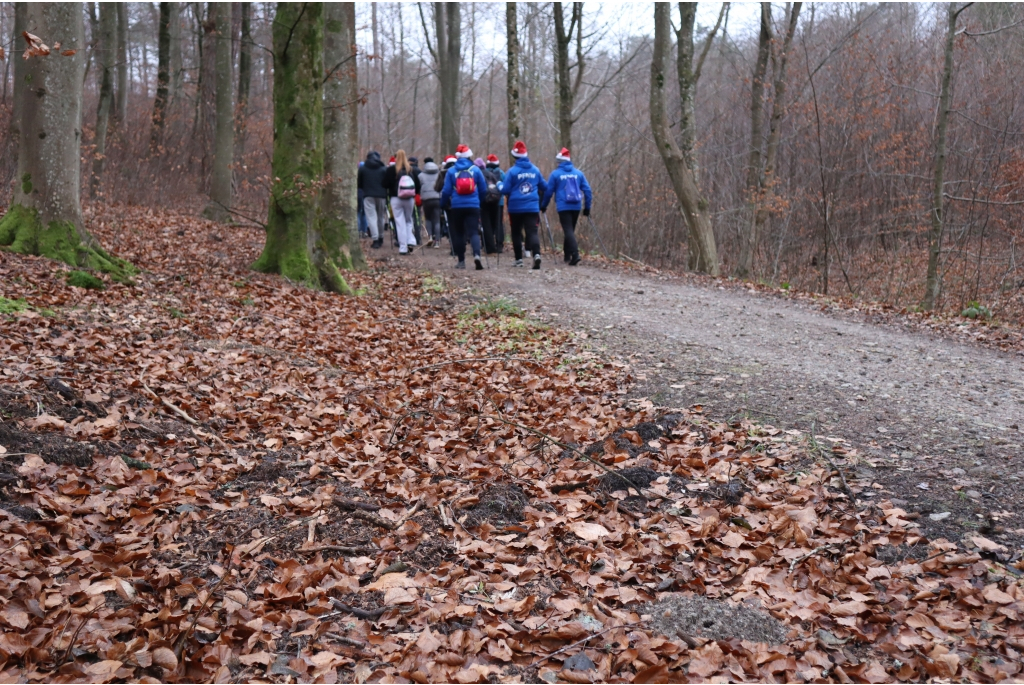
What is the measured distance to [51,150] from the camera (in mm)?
8484

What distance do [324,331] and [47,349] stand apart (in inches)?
126

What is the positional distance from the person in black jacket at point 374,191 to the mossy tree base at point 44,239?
9011 mm

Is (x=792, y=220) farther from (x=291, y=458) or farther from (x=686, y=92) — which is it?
(x=291, y=458)

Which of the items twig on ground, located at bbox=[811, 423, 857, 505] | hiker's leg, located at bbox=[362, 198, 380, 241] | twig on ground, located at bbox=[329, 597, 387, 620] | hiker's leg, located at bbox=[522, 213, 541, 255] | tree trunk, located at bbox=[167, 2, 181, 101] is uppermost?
tree trunk, located at bbox=[167, 2, 181, 101]

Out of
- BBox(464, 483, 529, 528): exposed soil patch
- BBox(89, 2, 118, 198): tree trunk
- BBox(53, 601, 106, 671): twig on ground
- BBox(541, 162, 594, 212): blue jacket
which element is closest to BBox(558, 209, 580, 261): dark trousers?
BBox(541, 162, 594, 212): blue jacket

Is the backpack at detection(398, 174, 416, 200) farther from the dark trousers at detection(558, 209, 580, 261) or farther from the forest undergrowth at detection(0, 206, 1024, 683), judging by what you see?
the forest undergrowth at detection(0, 206, 1024, 683)

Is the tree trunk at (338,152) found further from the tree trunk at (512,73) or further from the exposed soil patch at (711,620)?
the exposed soil patch at (711,620)

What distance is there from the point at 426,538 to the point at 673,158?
41.0ft

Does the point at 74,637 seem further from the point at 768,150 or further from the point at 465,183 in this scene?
the point at 768,150

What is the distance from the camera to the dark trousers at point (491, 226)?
16031mm

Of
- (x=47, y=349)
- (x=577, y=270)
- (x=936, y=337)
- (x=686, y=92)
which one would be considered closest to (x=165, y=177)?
(x=577, y=270)

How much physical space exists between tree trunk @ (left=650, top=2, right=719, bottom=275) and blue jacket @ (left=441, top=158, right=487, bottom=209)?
3709 millimetres

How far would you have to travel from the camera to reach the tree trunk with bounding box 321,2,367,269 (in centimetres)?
1327

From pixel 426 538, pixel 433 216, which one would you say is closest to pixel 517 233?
pixel 433 216
